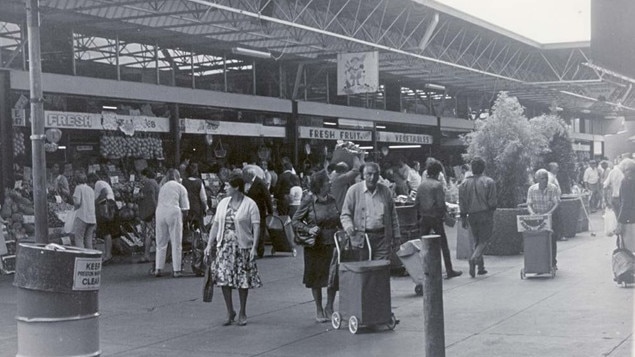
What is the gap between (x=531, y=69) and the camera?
37.8m

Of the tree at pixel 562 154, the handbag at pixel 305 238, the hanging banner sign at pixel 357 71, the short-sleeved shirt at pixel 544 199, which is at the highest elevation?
the hanging banner sign at pixel 357 71

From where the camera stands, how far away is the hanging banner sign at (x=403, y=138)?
95.8 feet

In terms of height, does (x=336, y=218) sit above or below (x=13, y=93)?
below

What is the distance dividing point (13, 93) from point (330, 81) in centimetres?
1222

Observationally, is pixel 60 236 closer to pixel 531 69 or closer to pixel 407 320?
pixel 407 320

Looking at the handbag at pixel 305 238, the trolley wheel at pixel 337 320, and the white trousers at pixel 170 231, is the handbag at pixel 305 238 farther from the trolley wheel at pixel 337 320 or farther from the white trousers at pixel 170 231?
the white trousers at pixel 170 231

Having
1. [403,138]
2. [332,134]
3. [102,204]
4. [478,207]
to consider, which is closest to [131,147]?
[102,204]

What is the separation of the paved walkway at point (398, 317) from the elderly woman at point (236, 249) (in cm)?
46

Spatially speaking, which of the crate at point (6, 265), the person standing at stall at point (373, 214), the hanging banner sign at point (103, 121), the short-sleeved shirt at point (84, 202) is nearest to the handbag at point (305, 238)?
the person standing at stall at point (373, 214)

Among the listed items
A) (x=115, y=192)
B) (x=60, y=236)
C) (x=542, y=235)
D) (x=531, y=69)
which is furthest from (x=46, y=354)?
(x=531, y=69)

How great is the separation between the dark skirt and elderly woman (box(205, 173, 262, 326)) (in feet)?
Answer: 2.00

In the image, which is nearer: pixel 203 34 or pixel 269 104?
pixel 203 34

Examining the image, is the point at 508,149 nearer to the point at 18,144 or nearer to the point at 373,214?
the point at 373,214

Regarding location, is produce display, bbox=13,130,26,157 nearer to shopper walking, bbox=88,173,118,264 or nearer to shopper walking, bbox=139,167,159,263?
shopper walking, bbox=88,173,118,264
